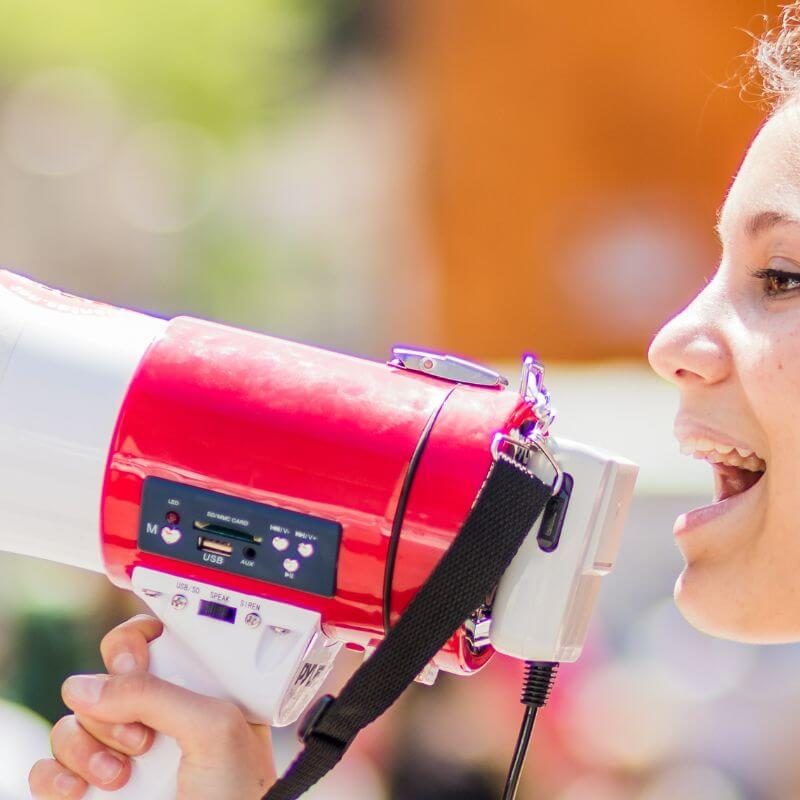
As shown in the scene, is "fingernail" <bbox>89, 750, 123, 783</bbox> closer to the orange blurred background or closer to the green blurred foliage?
the orange blurred background

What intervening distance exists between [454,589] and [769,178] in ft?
1.91

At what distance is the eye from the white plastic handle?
780 millimetres

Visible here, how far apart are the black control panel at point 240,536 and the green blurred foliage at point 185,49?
7.82 metres

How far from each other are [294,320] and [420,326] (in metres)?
3.18

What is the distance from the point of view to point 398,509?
145 centimetres

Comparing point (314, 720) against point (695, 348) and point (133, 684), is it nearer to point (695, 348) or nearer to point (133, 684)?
point (133, 684)

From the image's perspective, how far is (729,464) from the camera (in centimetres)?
158

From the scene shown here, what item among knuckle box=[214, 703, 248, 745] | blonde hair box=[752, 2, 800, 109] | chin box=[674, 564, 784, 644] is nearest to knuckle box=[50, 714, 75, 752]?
knuckle box=[214, 703, 248, 745]

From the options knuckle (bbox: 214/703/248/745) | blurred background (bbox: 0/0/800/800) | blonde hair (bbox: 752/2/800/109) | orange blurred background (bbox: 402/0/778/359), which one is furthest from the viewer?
orange blurred background (bbox: 402/0/778/359)

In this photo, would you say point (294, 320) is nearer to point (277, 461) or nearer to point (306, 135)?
point (306, 135)

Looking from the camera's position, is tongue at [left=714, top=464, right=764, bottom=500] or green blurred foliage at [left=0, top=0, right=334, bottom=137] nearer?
tongue at [left=714, top=464, right=764, bottom=500]

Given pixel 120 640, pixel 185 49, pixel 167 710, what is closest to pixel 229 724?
pixel 167 710

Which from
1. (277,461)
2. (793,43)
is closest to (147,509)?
(277,461)

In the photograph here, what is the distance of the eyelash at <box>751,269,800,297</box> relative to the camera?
1.47 metres
